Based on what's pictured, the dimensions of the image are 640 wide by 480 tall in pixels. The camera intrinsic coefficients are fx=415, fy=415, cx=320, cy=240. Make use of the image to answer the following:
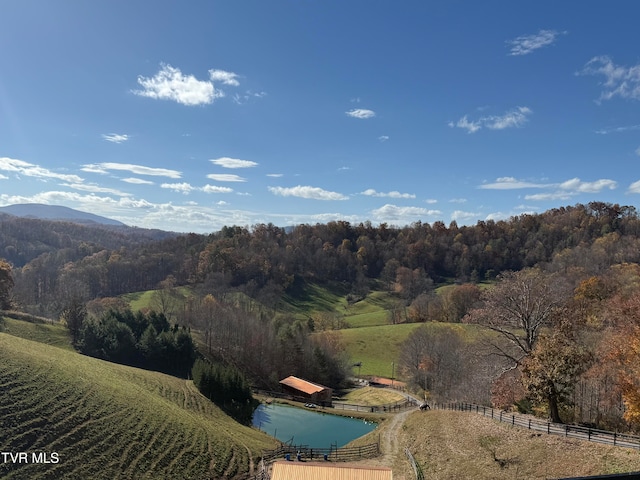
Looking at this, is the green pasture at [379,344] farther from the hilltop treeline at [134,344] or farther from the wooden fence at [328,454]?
the wooden fence at [328,454]

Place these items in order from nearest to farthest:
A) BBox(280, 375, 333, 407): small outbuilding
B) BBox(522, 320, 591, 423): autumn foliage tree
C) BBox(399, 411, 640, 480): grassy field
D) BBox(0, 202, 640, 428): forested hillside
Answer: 1. BBox(399, 411, 640, 480): grassy field
2. BBox(522, 320, 591, 423): autumn foliage tree
3. BBox(0, 202, 640, 428): forested hillside
4. BBox(280, 375, 333, 407): small outbuilding

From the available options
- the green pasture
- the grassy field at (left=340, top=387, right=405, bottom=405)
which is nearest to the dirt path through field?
the grassy field at (left=340, top=387, right=405, bottom=405)

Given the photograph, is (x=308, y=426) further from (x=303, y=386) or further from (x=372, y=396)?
(x=372, y=396)

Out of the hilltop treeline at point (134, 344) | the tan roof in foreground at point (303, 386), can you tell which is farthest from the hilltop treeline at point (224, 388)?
the hilltop treeline at point (134, 344)

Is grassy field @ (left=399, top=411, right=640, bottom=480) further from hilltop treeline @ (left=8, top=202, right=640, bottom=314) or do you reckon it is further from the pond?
hilltop treeline @ (left=8, top=202, right=640, bottom=314)

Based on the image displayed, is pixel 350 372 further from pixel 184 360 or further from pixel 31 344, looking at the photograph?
pixel 31 344

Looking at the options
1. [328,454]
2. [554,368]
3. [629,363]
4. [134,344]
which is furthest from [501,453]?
[134,344]

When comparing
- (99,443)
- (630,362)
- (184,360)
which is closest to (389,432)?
(630,362)
